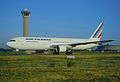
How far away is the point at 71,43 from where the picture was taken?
274 ft

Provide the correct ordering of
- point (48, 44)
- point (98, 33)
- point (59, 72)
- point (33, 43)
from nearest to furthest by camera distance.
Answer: point (59, 72)
point (33, 43)
point (48, 44)
point (98, 33)

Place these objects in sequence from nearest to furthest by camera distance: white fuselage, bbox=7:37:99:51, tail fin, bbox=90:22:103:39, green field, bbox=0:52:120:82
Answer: green field, bbox=0:52:120:82 < white fuselage, bbox=7:37:99:51 < tail fin, bbox=90:22:103:39

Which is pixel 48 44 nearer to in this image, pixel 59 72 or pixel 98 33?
pixel 98 33

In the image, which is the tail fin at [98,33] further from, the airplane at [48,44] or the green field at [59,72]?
the green field at [59,72]

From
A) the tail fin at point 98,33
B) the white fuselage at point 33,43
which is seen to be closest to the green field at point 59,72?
the white fuselage at point 33,43

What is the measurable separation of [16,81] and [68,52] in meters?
67.4

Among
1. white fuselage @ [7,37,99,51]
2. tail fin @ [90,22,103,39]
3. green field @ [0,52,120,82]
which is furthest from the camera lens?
tail fin @ [90,22,103,39]

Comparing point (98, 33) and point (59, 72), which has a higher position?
point (98, 33)

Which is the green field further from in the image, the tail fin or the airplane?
the tail fin

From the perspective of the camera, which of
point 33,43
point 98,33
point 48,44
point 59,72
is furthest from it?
point 98,33

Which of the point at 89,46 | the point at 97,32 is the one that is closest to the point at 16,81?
the point at 89,46

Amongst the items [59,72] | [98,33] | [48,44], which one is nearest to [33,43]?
[48,44]

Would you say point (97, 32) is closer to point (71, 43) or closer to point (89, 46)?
point (89, 46)

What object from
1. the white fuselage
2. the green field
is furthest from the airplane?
the green field
